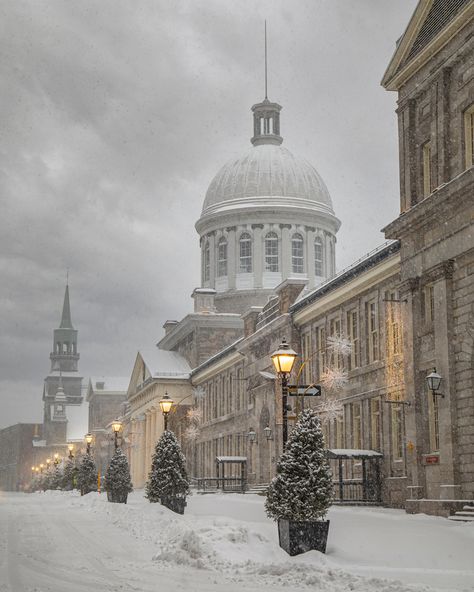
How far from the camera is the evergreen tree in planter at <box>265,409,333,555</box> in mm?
18016

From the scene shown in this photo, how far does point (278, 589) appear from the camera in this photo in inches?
567

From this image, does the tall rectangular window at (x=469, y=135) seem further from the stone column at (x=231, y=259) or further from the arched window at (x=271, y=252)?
the stone column at (x=231, y=259)

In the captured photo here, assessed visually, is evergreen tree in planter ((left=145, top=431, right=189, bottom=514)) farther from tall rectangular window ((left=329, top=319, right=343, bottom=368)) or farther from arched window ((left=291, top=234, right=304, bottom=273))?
arched window ((left=291, top=234, right=304, bottom=273))

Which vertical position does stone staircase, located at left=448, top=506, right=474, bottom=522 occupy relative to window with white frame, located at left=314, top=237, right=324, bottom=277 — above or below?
below

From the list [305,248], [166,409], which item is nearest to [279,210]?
[305,248]

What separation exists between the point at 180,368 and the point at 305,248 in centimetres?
1544

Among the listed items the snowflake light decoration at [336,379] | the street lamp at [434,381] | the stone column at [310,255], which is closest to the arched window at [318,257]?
the stone column at [310,255]

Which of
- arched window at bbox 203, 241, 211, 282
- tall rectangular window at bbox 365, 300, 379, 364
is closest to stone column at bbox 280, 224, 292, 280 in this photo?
arched window at bbox 203, 241, 211, 282

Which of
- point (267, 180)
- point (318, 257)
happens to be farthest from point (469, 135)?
point (318, 257)

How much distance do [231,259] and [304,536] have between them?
230 ft

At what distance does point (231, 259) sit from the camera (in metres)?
87.6

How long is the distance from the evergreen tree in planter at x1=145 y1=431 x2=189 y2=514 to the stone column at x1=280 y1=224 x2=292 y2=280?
Result: 5281 centimetres

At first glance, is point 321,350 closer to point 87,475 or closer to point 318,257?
point 87,475

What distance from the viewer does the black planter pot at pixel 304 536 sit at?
17.9 metres
